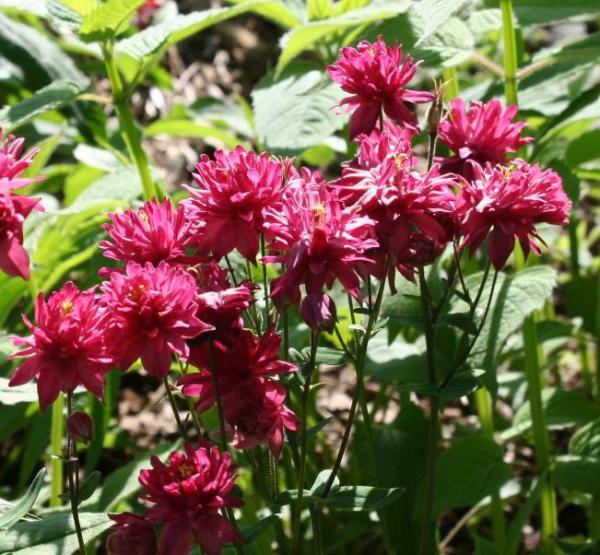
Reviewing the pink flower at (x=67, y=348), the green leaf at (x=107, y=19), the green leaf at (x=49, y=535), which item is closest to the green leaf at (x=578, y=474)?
the green leaf at (x=49, y=535)

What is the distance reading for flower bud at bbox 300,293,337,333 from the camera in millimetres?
1053

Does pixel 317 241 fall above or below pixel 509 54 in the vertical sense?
below

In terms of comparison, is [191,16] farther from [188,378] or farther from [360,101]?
[188,378]

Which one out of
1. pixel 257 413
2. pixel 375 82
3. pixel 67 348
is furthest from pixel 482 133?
pixel 67 348

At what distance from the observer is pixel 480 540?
4.88 ft

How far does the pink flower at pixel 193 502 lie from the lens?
103 cm

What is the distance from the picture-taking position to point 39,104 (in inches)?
63.4

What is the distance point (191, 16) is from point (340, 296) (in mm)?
519

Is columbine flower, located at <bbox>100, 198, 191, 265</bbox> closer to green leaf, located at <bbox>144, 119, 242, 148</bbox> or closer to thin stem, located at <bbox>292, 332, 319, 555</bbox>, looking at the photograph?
thin stem, located at <bbox>292, 332, 319, 555</bbox>

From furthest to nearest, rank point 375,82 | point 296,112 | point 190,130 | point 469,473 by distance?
point 190,130 < point 296,112 < point 469,473 < point 375,82

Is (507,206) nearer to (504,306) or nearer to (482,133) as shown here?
(482,133)

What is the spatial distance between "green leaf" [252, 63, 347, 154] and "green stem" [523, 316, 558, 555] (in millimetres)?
446

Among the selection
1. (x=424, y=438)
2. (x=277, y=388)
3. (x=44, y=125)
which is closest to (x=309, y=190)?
(x=277, y=388)

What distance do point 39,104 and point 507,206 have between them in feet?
2.60
